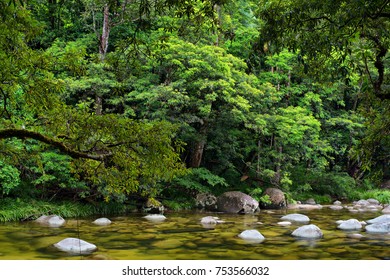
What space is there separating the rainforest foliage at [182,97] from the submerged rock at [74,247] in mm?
1360

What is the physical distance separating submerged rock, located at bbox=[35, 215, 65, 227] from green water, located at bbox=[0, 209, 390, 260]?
231 mm

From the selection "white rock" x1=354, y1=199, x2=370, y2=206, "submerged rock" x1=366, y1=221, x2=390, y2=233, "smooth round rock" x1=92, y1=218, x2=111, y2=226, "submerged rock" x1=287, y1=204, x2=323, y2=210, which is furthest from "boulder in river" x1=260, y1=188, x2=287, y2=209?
"smooth round rock" x1=92, y1=218, x2=111, y2=226

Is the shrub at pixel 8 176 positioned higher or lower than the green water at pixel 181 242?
higher

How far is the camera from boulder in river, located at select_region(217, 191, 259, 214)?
1441 cm

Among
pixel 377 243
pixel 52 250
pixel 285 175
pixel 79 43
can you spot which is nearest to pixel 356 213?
pixel 285 175

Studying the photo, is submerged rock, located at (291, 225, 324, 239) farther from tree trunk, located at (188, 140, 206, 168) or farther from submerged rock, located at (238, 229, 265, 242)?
tree trunk, located at (188, 140, 206, 168)

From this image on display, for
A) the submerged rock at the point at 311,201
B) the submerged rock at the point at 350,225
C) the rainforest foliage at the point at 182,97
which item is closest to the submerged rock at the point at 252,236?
the rainforest foliage at the point at 182,97

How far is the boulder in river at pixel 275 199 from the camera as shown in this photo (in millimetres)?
16108

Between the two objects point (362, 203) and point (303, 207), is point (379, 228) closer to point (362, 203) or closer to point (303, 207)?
point (303, 207)

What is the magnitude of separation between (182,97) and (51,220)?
18.2 feet

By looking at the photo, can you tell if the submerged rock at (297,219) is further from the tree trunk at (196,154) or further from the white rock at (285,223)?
the tree trunk at (196,154)

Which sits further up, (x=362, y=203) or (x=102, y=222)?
(x=102, y=222)

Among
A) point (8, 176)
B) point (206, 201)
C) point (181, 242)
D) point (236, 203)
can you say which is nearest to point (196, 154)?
point (206, 201)

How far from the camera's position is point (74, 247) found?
7539 mm
